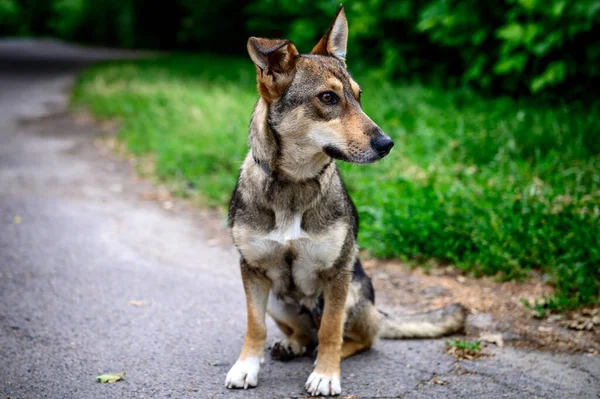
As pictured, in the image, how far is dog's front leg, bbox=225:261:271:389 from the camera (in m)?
3.57

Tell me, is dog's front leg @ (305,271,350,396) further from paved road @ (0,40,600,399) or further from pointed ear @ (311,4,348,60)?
pointed ear @ (311,4,348,60)

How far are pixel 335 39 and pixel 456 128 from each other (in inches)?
161

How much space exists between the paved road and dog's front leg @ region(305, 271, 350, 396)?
0.15 meters

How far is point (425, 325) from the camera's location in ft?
13.8

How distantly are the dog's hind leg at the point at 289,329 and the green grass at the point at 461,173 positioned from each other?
56.4 inches

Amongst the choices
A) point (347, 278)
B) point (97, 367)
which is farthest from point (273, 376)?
point (97, 367)

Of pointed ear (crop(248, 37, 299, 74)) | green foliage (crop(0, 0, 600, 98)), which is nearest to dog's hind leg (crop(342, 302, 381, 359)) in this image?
pointed ear (crop(248, 37, 299, 74))

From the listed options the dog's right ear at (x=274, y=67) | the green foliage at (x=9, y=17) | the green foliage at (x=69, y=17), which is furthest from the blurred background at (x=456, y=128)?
the green foliage at (x=9, y=17)

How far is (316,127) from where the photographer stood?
11.3 feet

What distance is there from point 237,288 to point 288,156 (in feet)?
6.54

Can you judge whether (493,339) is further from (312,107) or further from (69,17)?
(69,17)

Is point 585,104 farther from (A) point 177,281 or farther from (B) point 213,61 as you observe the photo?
(B) point 213,61

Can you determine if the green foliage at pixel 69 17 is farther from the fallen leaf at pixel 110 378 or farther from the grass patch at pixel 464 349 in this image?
the grass patch at pixel 464 349

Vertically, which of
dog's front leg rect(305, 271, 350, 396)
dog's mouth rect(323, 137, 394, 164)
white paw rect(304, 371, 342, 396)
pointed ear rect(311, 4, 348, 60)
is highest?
pointed ear rect(311, 4, 348, 60)
